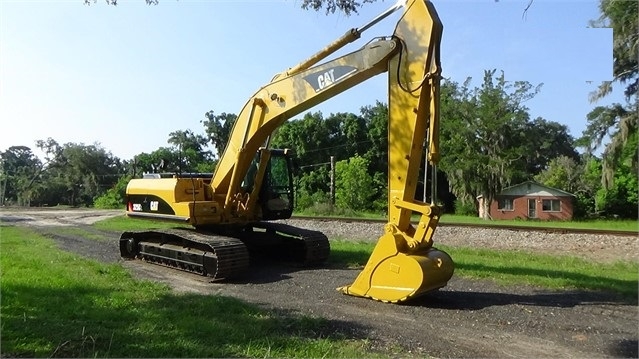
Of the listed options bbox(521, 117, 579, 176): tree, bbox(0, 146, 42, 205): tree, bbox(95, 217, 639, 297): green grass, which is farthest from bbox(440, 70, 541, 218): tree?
bbox(0, 146, 42, 205): tree

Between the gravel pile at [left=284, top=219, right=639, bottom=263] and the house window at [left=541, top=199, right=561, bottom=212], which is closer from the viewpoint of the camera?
the gravel pile at [left=284, top=219, right=639, bottom=263]

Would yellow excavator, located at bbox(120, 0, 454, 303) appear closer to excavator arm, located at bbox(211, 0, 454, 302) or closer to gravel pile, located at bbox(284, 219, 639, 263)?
excavator arm, located at bbox(211, 0, 454, 302)

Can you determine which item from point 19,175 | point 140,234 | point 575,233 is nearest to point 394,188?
point 140,234

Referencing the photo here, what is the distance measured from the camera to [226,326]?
5703mm

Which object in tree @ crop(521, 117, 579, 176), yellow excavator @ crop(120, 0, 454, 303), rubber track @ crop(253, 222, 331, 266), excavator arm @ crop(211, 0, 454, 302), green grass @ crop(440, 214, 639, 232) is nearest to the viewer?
excavator arm @ crop(211, 0, 454, 302)

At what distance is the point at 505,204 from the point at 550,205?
3.88 metres

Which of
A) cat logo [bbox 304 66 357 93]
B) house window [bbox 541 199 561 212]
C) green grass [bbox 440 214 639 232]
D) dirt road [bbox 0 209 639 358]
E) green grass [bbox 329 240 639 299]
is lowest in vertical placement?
dirt road [bbox 0 209 639 358]

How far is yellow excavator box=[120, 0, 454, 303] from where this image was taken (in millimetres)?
7121

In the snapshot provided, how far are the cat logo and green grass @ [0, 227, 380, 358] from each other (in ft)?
12.2

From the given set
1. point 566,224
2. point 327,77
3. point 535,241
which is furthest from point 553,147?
point 327,77

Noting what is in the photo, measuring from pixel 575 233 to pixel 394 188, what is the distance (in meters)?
10.4

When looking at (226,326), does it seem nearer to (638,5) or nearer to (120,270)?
(120,270)

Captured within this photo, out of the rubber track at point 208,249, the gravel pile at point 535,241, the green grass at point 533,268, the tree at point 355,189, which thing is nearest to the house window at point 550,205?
the tree at point 355,189

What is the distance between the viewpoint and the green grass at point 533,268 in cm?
838
